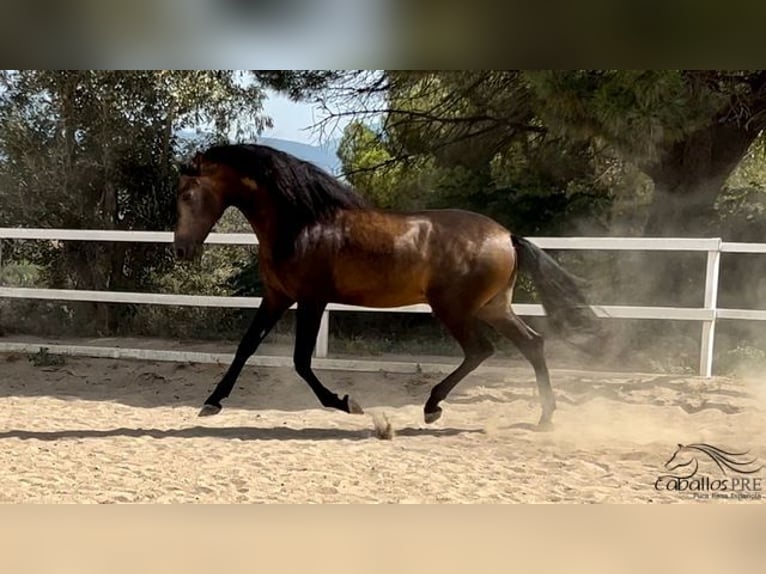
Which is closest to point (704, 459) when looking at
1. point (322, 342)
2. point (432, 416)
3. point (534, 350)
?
point (534, 350)

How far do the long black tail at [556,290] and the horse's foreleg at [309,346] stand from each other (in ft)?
3.59

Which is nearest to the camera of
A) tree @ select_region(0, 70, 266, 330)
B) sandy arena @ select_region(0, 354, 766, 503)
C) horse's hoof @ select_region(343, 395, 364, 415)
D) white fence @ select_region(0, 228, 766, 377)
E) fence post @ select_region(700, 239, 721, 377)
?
sandy arena @ select_region(0, 354, 766, 503)

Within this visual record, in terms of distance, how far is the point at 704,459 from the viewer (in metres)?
3.27

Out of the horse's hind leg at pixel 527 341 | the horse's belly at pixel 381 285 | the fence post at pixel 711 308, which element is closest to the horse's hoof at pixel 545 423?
the horse's hind leg at pixel 527 341

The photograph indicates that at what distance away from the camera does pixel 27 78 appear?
560 cm

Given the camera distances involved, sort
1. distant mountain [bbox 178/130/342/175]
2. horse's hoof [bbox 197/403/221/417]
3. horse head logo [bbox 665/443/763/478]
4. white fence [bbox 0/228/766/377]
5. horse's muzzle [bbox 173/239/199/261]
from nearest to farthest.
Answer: horse head logo [bbox 665/443/763/478] → horse's muzzle [bbox 173/239/199/261] → horse's hoof [bbox 197/403/221/417] → distant mountain [bbox 178/130/342/175] → white fence [bbox 0/228/766/377]

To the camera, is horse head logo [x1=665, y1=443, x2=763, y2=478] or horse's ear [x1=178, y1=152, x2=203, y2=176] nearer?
horse head logo [x1=665, y1=443, x2=763, y2=478]

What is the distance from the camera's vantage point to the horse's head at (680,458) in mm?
3189

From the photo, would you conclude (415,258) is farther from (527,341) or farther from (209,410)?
(209,410)

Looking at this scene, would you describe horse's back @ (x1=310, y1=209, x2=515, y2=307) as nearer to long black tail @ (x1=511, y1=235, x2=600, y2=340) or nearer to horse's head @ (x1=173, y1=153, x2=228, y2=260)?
long black tail @ (x1=511, y1=235, x2=600, y2=340)

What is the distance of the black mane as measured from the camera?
11.9ft

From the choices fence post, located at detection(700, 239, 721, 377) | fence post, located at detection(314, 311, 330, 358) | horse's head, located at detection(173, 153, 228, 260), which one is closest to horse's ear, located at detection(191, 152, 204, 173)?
horse's head, located at detection(173, 153, 228, 260)

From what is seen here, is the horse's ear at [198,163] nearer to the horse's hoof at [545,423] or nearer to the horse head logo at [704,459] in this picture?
the horse's hoof at [545,423]
